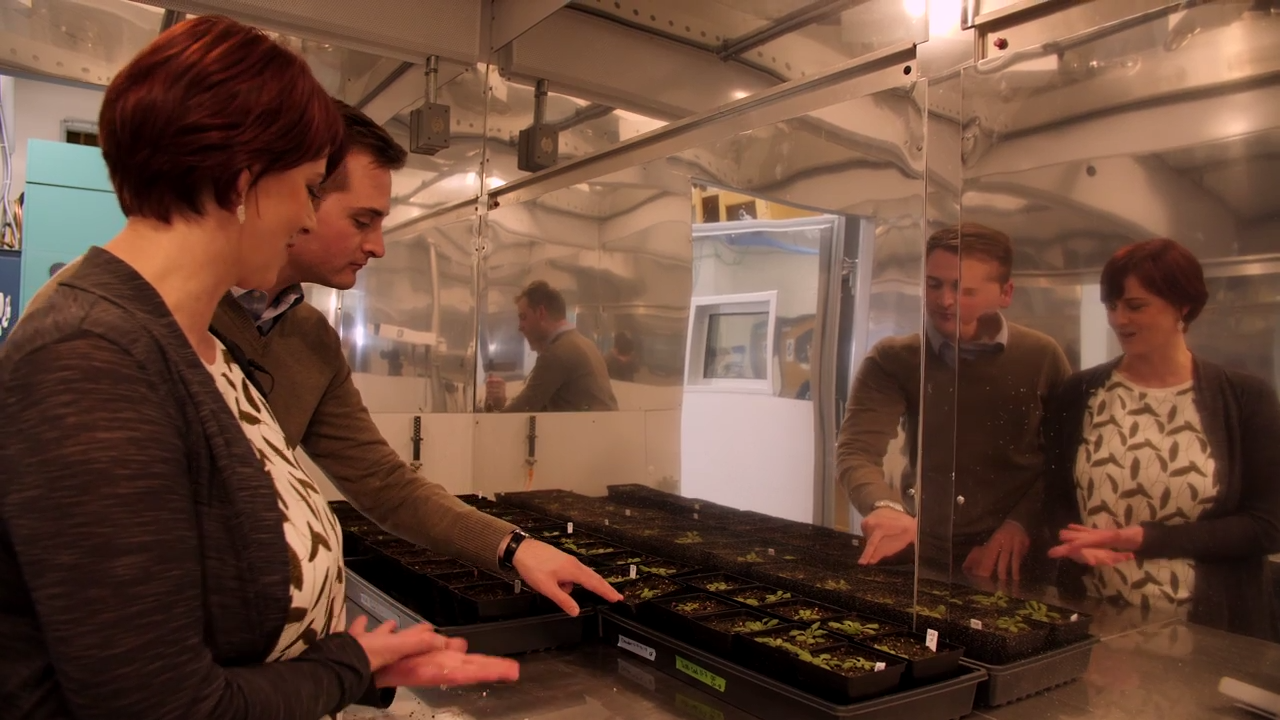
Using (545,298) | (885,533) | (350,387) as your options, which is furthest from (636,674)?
(545,298)

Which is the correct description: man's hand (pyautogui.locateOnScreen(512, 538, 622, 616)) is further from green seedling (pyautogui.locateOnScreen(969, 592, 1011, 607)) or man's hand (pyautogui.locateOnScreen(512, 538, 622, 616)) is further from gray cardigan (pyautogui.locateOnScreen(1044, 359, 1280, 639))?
gray cardigan (pyautogui.locateOnScreen(1044, 359, 1280, 639))

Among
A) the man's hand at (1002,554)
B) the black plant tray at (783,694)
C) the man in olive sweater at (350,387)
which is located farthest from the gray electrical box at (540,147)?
the man's hand at (1002,554)

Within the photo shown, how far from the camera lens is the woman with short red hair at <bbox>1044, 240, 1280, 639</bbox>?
0.94 meters

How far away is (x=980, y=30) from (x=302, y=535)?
1096 millimetres

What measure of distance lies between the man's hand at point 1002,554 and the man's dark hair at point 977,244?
351 mm

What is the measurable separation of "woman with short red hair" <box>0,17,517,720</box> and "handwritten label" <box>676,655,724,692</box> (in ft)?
1.69

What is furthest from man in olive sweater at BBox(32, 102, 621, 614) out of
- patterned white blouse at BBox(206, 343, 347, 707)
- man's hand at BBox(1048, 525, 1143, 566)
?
man's hand at BBox(1048, 525, 1143, 566)

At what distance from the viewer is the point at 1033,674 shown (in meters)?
1.13

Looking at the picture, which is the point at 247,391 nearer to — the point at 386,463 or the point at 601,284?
the point at 386,463

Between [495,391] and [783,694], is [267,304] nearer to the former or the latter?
[783,694]

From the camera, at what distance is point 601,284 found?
2.15 meters

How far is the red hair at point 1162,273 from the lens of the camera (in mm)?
1000

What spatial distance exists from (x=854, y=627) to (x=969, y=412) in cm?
35

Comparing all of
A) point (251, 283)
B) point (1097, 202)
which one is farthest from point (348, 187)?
point (1097, 202)
